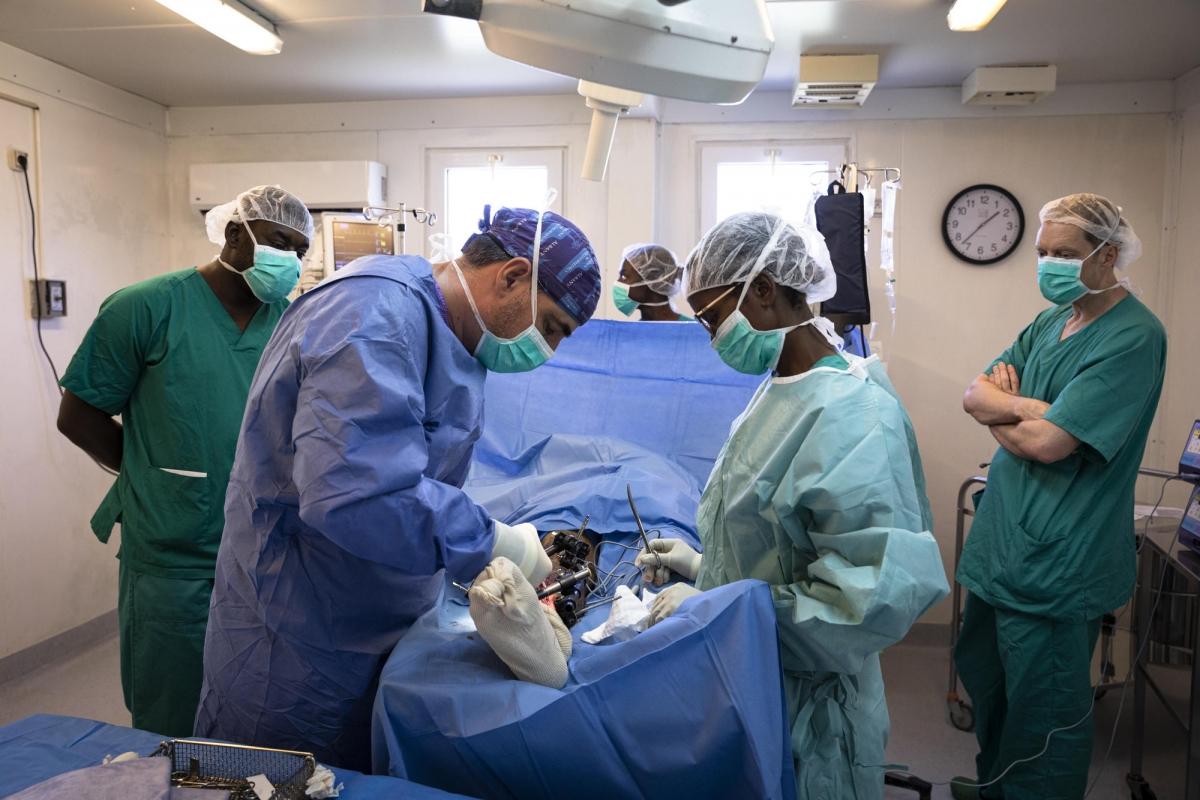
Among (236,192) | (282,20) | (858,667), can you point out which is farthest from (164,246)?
(858,667)

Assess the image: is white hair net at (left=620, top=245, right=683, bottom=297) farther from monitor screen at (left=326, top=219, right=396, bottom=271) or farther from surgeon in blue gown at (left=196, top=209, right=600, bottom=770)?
surgeon in blue gown at (left=196, top=209, right=600, bottom=770)

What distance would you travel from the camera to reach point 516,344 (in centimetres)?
135

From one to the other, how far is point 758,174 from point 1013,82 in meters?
1.12

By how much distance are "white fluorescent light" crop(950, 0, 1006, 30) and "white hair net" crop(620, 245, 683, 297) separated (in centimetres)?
128

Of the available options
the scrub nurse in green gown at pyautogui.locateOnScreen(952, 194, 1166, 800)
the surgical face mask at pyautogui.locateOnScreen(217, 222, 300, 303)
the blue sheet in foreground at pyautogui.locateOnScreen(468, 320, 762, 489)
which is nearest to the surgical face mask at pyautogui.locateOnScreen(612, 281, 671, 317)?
the blue sheet in foreground at pyautogui.locateOnScreen(468, 320, 762, 489)

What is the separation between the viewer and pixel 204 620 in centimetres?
195

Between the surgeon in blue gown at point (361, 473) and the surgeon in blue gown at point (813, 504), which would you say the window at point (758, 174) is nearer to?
the surgeon in blue gown at point (813, 504)

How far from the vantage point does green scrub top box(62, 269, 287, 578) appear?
1.96 metres

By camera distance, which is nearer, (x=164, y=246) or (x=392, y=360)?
(x=392, y=360)

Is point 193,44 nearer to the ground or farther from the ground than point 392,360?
farther from the ground

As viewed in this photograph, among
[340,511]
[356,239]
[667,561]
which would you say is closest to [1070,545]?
[667,561]

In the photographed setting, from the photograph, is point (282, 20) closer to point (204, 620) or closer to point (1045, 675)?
point (204, 620)

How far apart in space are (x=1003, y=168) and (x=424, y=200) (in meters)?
2.74

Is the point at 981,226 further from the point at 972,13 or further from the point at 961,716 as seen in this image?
the point at 961,716
